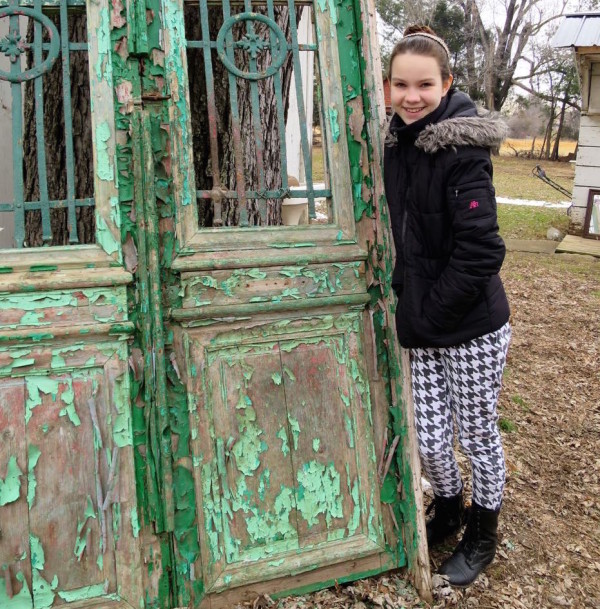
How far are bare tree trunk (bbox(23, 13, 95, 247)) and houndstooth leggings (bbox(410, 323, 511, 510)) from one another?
1491 millimetres

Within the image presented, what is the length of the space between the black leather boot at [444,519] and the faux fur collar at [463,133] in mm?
1382

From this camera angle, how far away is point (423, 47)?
6.27 ft

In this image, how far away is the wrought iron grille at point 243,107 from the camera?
6.68 ft

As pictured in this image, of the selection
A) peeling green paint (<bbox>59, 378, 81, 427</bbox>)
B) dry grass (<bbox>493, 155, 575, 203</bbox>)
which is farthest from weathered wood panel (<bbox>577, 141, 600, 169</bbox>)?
peeling green paint (<bbox>59, 378, 81, 427</bbox>)

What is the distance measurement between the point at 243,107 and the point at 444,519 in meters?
1.98

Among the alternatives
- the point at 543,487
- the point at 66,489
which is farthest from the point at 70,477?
the point at 543,487

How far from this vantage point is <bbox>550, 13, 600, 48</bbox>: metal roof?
7962 millimetres

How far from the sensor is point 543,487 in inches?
121

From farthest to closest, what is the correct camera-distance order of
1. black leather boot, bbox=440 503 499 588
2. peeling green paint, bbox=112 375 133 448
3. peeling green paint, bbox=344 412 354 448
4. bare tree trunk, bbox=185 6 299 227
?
1. bare tree trunk, bbox=185 6 299 227
2. black leather boot, bbox=440 503 499 588
3. peeling green paint, bbox=344 412 354 448
4. peeling green paint, bbox=112 375 133 448

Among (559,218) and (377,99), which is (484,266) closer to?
(377,99)

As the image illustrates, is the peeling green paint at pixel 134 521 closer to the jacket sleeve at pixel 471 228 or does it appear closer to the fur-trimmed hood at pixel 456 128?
the jacket sleeve at pixel 471 228

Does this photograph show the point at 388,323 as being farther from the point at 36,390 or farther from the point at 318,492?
the point at 36,390

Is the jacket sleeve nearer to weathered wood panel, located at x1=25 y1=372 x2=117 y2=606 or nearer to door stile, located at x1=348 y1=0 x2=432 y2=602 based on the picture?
door stile, located at x1=348 y1=0 x2=432 y2=602

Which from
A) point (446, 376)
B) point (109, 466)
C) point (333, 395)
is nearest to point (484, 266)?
point (446, 376)
